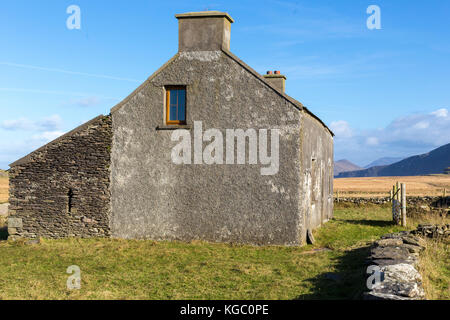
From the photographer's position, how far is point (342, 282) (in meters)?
9.08

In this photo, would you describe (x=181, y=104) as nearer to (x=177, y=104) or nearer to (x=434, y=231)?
(x=177, y=104)

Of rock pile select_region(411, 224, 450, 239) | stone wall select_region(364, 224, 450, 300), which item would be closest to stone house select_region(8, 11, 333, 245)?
stone wall select_region(364, 224, 450, 300)

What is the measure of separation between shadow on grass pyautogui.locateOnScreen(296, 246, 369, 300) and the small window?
6903 millimetres

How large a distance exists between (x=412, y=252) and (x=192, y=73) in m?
8.61

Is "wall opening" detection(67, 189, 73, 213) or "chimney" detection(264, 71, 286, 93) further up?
"chimney" detection(264, 71, 286, 93)

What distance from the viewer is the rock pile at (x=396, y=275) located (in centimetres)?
642

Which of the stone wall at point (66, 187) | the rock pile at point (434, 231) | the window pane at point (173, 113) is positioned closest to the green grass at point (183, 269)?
the stone wall at point (66, 187)

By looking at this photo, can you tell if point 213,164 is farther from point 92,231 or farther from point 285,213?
point 92,231

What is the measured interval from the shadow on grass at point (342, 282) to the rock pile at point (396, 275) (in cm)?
43

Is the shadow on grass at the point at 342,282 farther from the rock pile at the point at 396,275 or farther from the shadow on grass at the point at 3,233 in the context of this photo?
the shadow on grass at the point at 3,233

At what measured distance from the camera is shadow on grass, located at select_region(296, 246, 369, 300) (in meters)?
8.12

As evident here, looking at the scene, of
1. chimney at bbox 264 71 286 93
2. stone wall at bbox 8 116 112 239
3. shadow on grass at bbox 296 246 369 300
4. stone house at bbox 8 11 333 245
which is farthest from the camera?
chimney at bbox 264 71 286 93

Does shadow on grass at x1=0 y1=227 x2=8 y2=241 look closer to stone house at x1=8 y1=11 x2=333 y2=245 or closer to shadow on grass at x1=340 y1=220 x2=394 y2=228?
stone house at x1=8 y1=11 x2=333 y2=245

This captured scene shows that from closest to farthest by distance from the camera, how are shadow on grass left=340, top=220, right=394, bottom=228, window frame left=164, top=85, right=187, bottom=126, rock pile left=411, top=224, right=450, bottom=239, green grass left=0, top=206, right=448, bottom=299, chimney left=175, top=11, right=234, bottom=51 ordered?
1. green grass left=0, top=206, right=448, bottom=299
2. rock pile left=411, top=224, right=450, bottom=239
3. chimney left=175, top=11, right=234, bottom=51
4. window frame left=164, top=85, right=187, bottom=126
5. shadow on grass left=340, top=220, right=394, bottom=228
